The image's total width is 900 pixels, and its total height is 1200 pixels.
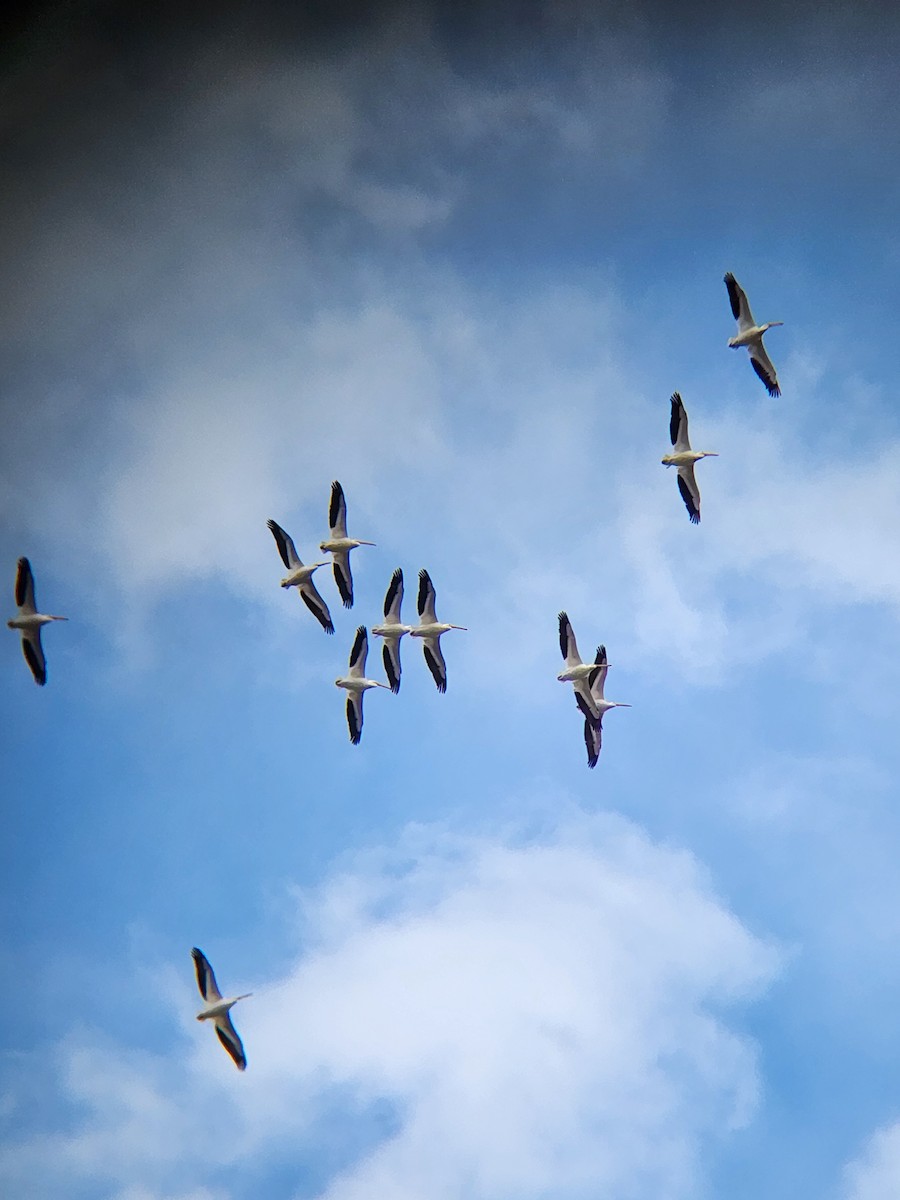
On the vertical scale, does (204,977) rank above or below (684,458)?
below

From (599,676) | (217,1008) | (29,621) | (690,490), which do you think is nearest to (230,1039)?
(217,1008)

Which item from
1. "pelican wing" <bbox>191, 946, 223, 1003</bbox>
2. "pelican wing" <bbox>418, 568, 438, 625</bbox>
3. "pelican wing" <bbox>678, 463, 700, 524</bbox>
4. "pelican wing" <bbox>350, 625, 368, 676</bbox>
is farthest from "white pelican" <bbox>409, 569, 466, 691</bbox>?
"pelican wing" <bbox>191, 946, 223, 1003</bbox>

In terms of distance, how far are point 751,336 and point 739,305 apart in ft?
1.75

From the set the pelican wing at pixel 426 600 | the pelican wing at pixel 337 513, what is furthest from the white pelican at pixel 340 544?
the pelican wing at pixel 426 600

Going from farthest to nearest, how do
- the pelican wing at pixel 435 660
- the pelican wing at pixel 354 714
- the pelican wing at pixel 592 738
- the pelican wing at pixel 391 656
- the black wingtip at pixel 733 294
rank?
the pelican wing at pixel 354 714 → the pelican wing at pixel 592 738 → the pelican wing at pixel 435 660 → the pelican wing at pixel 391 656 → the black wingtip at pixel 733 294

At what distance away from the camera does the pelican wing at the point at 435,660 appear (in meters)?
23.6

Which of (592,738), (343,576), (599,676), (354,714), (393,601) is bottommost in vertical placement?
(592,738)

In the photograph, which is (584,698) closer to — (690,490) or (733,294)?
(690,490)

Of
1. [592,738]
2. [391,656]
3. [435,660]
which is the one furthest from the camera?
[592,738]

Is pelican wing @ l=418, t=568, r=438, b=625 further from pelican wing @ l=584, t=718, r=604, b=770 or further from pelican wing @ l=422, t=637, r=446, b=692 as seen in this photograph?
pelican wing @ l=584, t=718, r=604, b=770

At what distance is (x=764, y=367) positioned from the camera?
2117 cm

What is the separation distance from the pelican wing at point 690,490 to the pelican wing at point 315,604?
659cm

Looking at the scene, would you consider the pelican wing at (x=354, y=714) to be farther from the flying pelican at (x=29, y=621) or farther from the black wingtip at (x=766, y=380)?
the black wingtip at (x=766, y=380)

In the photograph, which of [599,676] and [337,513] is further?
[599,676]
